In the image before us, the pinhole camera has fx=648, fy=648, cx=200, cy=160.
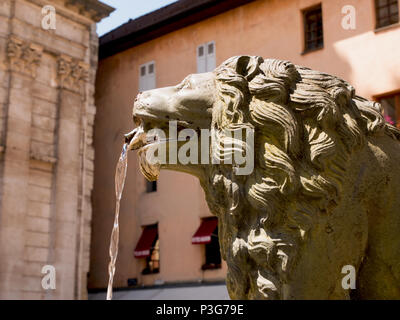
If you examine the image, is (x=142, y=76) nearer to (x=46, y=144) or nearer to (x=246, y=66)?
(x=46, y=144)

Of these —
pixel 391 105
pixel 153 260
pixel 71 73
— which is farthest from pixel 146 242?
pixel 391 105

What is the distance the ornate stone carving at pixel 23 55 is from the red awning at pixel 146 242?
620 centimetres

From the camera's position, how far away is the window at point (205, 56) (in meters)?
20.2

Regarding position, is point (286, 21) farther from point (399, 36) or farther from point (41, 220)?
point (41, 220)

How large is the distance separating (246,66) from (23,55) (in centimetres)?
1799

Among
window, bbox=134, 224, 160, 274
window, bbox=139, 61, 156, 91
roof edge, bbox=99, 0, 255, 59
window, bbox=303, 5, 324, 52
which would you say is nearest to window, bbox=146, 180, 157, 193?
window, bbox=134, 224, 160, 274

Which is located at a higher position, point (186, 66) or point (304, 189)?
point (186, 66)

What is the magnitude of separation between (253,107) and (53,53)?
19.0 m

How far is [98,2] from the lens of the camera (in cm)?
2161

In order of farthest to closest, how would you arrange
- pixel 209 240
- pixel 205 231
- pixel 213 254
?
pixel 213 254 → pixel 205 231 → pixel 209 240

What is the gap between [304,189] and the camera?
2.53 m

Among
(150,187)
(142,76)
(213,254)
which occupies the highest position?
(142,76)
